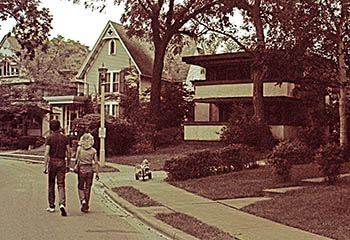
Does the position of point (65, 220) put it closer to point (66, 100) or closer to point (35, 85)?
point (66, 100)

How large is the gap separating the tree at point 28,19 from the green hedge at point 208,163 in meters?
7.02

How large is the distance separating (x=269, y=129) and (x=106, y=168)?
1101 cm

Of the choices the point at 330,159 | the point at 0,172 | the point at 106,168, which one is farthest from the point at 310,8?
the point at 0,172

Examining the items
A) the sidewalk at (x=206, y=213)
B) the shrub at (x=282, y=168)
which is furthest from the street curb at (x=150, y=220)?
the shrub at (x=282, y=168)

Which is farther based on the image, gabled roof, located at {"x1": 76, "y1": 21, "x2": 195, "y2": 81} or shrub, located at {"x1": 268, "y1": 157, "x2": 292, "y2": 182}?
gabled roof, located at {"x1": 76, "y1": 21, "x2": 195, "y2": 81}

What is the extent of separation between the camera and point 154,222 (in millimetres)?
11516

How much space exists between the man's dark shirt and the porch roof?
35.7 meters

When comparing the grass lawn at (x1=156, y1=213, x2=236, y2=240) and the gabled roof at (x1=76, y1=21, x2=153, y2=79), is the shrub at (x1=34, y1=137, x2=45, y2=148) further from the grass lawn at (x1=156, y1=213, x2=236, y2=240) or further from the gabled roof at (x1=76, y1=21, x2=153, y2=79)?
the grass lawn at (x1=156, y1=213, x2=236, y2=240)

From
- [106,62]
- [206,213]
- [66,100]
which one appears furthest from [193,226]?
[106,62]

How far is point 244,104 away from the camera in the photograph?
37.8m

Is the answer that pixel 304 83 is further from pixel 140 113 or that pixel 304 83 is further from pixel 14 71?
pixel 14 71

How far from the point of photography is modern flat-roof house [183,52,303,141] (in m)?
35.1

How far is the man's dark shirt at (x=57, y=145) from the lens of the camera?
498 inches

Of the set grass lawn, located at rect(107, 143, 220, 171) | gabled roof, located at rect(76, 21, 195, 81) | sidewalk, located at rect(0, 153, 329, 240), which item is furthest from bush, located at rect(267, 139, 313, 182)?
gabled roof, located at rect(76, 21, 195, 81)
